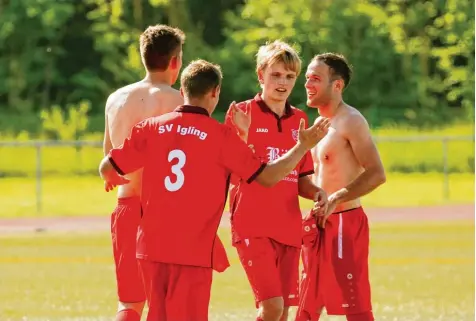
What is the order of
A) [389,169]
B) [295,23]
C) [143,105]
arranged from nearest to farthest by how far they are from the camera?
[143,105] → [389,169] → [295,23]

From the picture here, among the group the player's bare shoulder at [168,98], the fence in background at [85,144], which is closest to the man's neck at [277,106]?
the player's bare shoulder at [168,98]

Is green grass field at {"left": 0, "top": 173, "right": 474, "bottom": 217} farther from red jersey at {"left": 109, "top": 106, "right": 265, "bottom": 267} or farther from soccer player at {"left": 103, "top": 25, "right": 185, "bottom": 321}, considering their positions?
red jersey at {"left": 109, "top": 106, "right": 265, "bottom": 267}

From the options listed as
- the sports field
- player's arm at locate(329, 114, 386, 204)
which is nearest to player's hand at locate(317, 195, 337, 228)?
player's arm at locate(329, 114, 386, 204)

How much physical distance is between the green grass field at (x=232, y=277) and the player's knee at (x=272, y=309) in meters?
3.46

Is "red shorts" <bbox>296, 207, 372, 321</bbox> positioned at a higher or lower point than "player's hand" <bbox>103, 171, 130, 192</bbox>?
lower

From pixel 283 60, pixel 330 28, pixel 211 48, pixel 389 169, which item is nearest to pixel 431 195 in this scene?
pixel 389 169

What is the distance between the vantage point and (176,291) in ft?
23.3

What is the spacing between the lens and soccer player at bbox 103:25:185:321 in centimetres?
796

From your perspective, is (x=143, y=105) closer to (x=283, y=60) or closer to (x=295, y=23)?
(x=283, y=60)

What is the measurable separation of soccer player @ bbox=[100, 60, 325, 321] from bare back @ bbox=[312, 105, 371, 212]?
4.88 ft

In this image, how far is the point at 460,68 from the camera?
126 ft

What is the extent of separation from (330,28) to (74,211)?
17672 millimetres

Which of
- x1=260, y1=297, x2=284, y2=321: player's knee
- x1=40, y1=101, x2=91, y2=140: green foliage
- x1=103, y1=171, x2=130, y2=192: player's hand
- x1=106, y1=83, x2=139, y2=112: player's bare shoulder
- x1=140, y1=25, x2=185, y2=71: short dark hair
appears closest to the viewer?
x1=103, y1=171, x2=130, y2=192: player's hand

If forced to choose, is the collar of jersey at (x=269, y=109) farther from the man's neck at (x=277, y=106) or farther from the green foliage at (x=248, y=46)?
the green foliage at (x=248, y=46)
